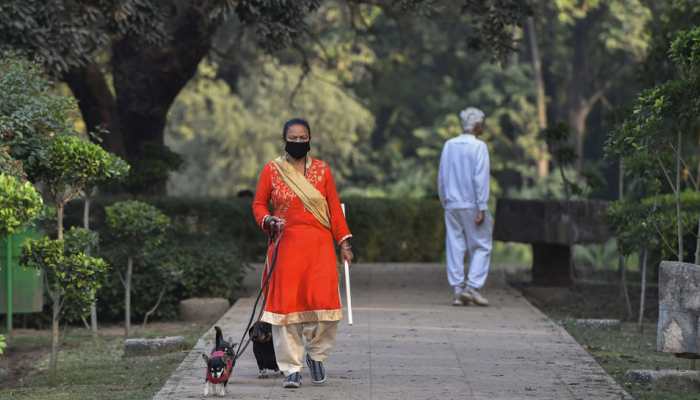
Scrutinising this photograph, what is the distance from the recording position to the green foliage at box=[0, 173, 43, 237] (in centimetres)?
758

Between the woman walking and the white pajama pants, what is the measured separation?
561 centimetres

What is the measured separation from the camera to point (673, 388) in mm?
8836

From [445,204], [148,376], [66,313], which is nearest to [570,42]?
[445,204]

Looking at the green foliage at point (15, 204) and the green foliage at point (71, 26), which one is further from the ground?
the green foliage at point (71, 26)

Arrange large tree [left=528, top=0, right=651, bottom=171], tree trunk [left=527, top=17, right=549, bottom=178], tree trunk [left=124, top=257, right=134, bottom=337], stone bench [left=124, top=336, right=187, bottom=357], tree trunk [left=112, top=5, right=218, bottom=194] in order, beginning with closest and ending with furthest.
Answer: stone bench [left=124, top=336, right=187, bottom=357], tree trunk [left=124, top=257, right=134, bottom=337], tree trunk [left=112, top=5, right=218, bottom=194], large tree [left=528, top=0, right=651, bottom=171], tree trunk [left=527, top=17, right=549, bottom=178]

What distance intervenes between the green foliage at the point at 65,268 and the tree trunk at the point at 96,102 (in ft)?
27.2

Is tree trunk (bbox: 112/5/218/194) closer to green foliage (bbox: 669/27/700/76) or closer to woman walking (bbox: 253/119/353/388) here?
woman walking (bbox: 253/119/353/388)

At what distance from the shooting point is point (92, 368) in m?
10.6

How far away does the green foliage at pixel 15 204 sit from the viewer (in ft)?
24.9

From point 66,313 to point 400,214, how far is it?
1032 centimetres

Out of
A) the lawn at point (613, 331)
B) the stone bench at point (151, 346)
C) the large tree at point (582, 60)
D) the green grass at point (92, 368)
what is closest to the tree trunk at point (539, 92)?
the large tree at point (582, 60)

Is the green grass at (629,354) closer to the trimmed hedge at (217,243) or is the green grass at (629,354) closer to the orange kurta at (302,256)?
the orange kurta at (302,256)

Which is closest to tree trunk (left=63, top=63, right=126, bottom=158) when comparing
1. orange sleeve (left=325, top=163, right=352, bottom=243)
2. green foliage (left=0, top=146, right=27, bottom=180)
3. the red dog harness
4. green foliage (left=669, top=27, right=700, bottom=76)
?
green foliage (left=0, top=146, right=27, bottom=180)

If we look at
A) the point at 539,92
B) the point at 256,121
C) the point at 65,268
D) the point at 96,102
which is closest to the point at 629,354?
the point at 65,268
